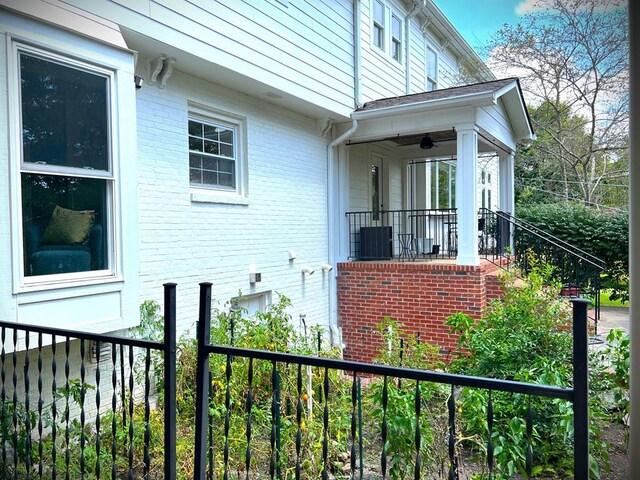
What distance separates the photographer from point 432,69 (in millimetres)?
13031

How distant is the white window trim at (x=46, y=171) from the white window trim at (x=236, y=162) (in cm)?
171

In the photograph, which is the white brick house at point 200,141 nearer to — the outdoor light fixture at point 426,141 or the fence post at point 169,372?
the outdoor light fixture at point 426,141

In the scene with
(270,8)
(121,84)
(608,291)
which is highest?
(270,8)

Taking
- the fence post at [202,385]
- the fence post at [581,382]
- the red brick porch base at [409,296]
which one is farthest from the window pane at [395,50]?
the fence post at [581,382]

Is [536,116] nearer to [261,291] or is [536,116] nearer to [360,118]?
[360,118]

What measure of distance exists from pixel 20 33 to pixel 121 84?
2.72ft

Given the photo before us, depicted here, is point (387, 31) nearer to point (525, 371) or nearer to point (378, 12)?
point (378, 12)

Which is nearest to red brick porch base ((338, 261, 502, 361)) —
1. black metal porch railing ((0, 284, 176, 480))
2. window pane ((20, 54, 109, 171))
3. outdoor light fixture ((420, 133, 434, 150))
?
outdoor light fixture ((420, 133, 434, 150))

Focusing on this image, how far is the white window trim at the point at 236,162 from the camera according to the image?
19.3 feet

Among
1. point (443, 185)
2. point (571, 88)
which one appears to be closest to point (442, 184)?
point (443, 185)

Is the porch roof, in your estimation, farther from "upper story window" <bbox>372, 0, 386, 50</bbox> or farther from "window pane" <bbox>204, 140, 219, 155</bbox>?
"window pane" <bbox>204, 140, 219, 155</bbox>

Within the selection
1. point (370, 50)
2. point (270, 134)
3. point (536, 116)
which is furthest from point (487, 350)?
point (536, 116)

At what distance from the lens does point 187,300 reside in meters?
5.66

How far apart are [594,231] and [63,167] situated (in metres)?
12.3
